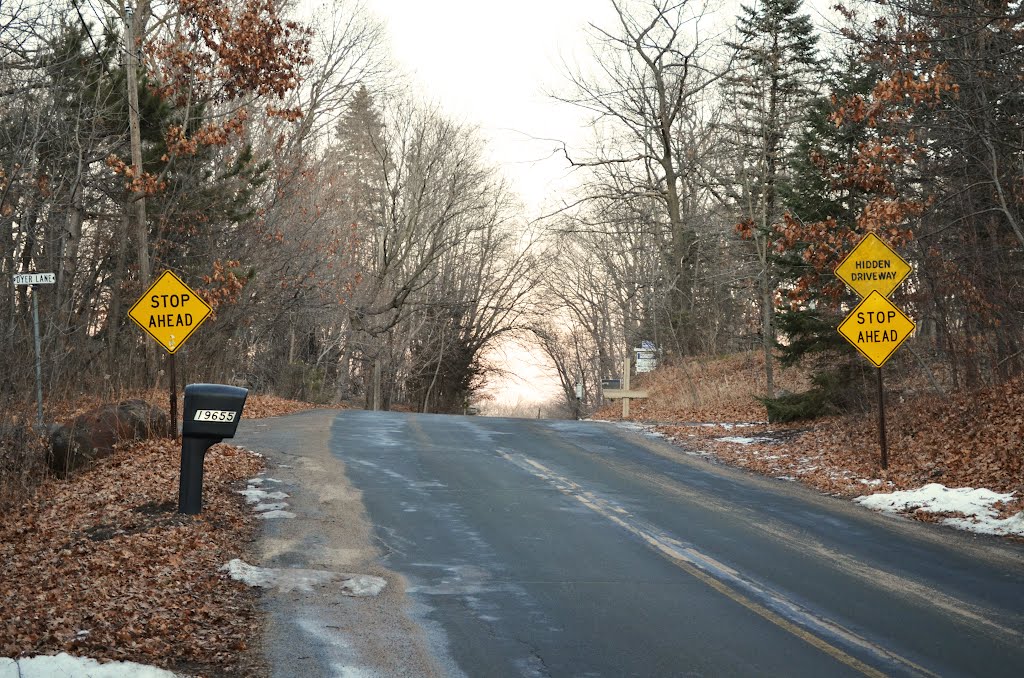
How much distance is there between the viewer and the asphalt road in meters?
6.39

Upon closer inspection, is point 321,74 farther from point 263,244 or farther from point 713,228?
point 713,228

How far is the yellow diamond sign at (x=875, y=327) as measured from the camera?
14.8 m

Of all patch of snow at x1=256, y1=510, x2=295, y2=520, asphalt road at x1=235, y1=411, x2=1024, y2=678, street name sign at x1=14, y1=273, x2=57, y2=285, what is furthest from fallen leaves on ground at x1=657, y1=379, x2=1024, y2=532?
street name sign at x1=14, y1=273, x2=57, y2=285

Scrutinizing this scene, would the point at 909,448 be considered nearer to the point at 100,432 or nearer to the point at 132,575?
the point at 132,575

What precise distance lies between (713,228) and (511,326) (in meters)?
21.1

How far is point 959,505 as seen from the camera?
11977 millimetres

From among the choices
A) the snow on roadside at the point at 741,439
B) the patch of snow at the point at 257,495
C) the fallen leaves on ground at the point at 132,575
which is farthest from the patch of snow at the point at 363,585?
the snow on roadside at the point at 741,439

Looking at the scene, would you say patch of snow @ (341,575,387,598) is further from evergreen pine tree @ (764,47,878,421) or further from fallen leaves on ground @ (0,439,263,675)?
evergreen pine tree @ (764,47,878,421)

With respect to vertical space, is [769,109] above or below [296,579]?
above

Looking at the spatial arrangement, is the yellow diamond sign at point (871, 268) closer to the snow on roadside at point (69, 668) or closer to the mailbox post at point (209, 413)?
the mailbox post at point (209, 413)

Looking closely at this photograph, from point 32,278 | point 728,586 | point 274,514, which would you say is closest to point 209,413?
point 274,514

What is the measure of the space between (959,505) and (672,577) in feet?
17.1

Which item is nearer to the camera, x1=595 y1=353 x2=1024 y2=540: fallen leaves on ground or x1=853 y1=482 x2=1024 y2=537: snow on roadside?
x1=853 y1=482 x2=1024 y2=537: snow on roadside

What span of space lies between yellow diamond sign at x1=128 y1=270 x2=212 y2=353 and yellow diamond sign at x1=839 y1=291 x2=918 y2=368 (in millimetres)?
8929
